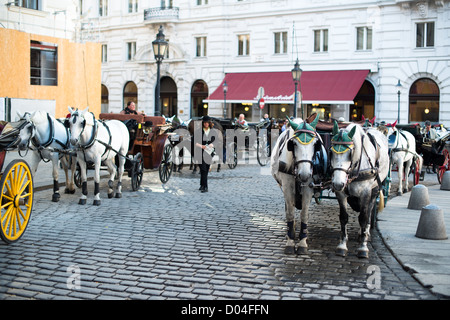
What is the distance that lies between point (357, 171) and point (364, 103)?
1012 inches

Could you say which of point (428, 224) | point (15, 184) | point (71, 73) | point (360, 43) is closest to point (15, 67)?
point (71, 73)

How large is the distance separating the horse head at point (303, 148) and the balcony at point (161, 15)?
104ft

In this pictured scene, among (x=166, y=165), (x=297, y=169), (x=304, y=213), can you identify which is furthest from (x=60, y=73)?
(x=297, y=169)

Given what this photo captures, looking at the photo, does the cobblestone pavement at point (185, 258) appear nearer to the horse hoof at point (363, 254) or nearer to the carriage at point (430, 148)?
the horse hoof at point (363, 254)

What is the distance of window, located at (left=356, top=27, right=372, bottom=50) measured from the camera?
30.5m

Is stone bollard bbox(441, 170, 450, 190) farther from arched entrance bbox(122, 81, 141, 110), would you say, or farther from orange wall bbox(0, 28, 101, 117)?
arched entrance bbox(122, 81, 141, 110)

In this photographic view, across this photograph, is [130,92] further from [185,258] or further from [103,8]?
[185,258]

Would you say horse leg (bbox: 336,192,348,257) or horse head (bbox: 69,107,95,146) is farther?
horse head (bbox: 69,107,95,146)

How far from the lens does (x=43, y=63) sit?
2214 centimetres

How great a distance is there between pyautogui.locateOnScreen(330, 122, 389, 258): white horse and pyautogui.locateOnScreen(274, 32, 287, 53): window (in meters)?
26.8

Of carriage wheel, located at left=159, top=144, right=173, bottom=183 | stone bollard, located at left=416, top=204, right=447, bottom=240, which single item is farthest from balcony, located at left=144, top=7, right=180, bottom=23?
stone bollard, located at left=416, top=204, right=447, bottom=240

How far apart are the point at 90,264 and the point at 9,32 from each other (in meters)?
16.7

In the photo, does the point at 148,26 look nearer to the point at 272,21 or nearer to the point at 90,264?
the point at 272,21

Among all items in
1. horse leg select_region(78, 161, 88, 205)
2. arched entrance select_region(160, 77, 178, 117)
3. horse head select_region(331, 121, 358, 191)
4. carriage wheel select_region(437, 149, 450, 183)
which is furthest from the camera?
arched entrance select_region(160, 77, 178, 117)
